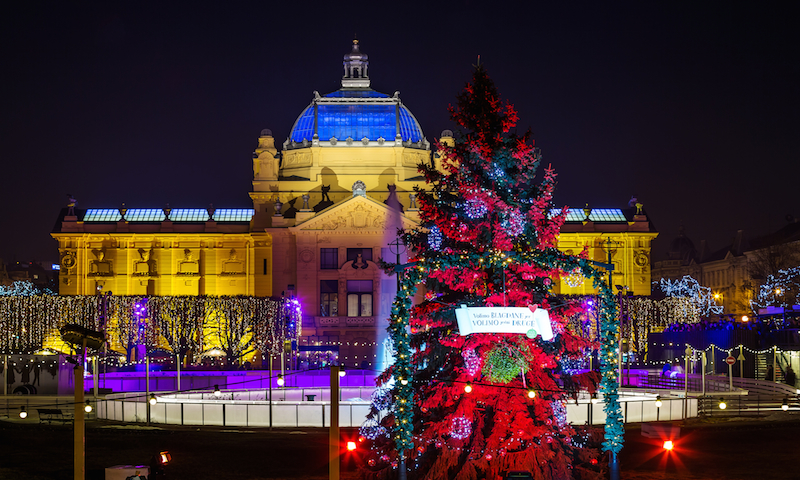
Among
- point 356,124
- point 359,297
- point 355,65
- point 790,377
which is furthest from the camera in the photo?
point 355,65

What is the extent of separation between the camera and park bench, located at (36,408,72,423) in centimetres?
4178

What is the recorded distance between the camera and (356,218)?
93750mm

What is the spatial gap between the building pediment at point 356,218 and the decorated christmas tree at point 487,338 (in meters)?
68.1

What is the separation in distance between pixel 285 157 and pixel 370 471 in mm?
81581

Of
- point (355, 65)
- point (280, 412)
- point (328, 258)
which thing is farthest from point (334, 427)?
point (355, 65)

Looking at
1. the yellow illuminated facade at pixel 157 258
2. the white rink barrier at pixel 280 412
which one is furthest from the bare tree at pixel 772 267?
the white rink barrier at pixel 280 412

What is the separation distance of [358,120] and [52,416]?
63196mm

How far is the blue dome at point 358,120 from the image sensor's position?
10338cm

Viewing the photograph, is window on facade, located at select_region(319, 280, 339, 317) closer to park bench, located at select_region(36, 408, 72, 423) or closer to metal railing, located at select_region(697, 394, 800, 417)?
park bench, located at select_region(36, 408, 72, 423)

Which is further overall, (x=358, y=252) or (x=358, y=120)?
(x=358, y=120)

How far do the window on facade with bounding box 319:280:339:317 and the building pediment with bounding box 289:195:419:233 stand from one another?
5173mm

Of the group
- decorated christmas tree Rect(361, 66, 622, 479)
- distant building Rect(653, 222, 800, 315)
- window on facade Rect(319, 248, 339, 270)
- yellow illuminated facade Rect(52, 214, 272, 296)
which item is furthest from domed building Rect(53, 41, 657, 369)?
decorated christmas tree Rect(361, 66, 622, 479)

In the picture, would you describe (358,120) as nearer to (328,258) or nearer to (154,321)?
(328,258)

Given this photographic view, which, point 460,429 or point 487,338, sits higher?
point 487,338
